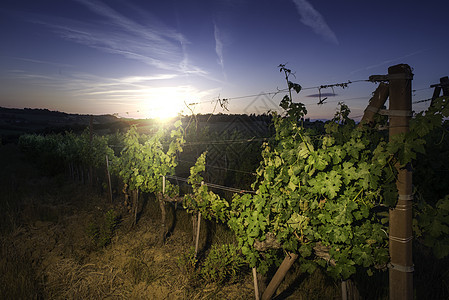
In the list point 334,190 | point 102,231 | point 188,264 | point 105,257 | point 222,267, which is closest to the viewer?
point 334,190

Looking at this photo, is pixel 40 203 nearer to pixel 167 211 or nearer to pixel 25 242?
pixel 25 242

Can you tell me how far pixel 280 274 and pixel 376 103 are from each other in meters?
2.33

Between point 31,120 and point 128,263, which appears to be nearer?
point 128,263

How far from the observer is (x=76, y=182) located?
426 inches

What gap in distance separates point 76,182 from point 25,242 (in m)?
5.54

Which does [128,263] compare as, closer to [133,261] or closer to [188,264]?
[133,261]

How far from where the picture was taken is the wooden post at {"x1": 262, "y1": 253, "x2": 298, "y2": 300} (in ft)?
10.3

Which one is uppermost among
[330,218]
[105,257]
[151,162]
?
[151,162]

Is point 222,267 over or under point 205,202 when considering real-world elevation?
under

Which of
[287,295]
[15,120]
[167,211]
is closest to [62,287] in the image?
[167,211]

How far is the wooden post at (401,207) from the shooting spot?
7.66ft

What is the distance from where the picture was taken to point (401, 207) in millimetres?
2408

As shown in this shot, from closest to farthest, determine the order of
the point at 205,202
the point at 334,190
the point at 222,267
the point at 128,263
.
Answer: the point at 334,190
the point at 222,267
the point at 205,202
the point at 128,263

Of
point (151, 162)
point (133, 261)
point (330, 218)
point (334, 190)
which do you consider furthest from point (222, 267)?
point (151, 162)
